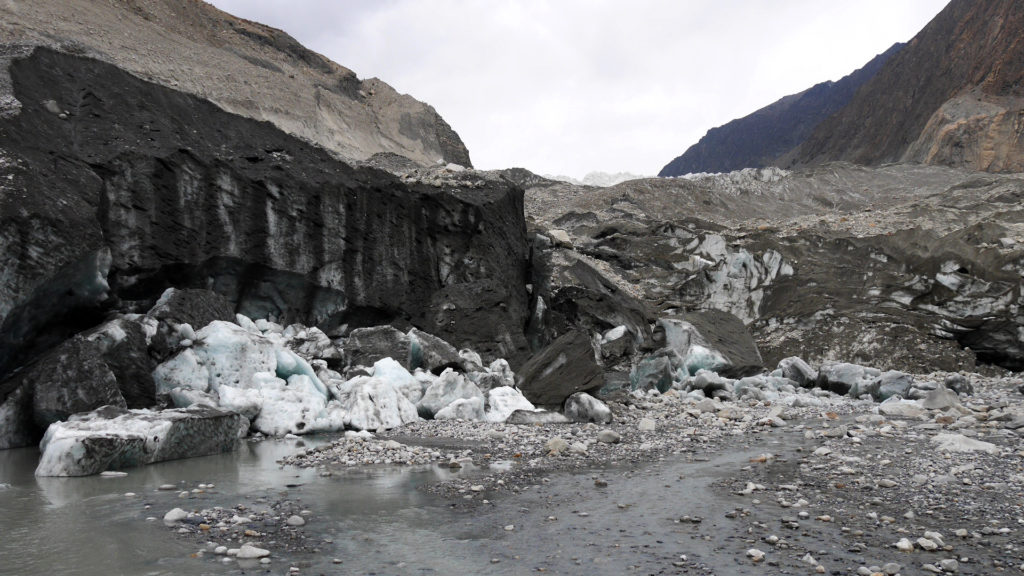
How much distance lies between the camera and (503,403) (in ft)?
39.7

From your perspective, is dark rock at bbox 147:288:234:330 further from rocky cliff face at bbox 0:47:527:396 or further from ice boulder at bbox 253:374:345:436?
ice boulder at bbox 253:374:345:436

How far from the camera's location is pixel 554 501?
19.5 ft

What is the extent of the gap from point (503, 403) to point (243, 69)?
176 ft

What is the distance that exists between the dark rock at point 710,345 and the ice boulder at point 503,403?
6813 mm

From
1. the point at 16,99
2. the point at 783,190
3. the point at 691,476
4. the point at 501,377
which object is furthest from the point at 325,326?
the point at 783,190

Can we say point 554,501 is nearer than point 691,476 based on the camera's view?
Yes

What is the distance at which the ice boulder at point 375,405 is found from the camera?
10.9 meters

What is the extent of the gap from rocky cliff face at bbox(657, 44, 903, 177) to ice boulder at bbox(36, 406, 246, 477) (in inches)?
5212

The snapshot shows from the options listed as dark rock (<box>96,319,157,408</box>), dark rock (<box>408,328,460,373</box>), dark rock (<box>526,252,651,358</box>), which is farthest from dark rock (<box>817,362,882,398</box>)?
dark rock (<box>96,319,157,408</box>)

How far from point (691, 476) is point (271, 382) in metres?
7.24

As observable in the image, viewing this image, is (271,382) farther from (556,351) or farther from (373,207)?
(373,207)

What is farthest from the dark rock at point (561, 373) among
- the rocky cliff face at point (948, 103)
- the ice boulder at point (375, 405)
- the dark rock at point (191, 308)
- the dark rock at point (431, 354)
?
the rocky cliff face at point (948, 103)

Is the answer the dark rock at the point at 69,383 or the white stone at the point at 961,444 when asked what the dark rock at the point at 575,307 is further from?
the dark rock at the point at 69,383

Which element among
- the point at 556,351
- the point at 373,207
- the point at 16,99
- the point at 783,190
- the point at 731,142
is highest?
the point at 731,142
